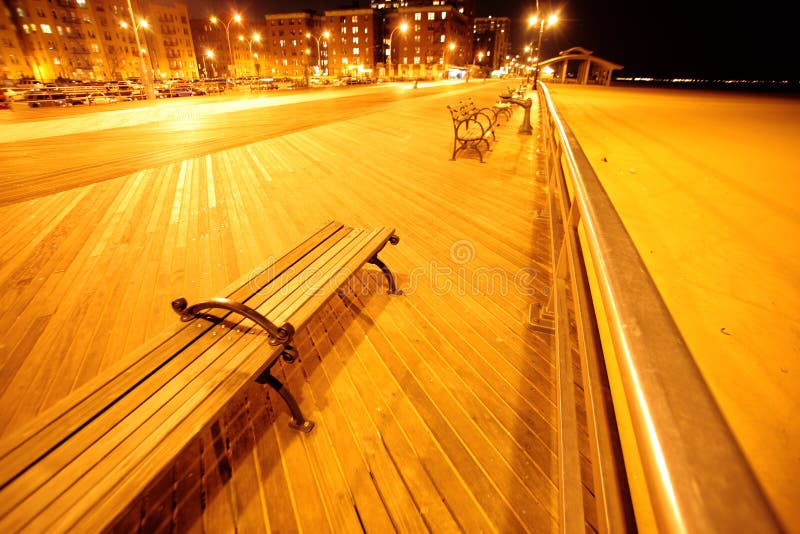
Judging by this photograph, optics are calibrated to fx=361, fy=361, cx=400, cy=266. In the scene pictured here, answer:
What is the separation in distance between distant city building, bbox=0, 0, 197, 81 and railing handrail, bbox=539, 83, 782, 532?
250 ft

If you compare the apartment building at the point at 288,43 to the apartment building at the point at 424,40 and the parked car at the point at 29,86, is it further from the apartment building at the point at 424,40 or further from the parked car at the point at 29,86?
the parked car at the point at 29,86

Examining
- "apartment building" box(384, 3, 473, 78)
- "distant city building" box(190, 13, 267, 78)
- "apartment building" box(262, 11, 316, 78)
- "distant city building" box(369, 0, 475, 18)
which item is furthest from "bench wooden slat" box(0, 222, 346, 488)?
"distant city building" box(369, 0, 475, 18)

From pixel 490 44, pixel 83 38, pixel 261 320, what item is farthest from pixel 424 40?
pixel 261 320

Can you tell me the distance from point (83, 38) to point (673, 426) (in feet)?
340

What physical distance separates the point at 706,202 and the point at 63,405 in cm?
778

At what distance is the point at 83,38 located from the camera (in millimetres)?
70312

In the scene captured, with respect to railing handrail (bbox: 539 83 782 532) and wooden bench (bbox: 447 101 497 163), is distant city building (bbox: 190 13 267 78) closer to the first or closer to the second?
wooden bench (bbox: 447 101 497 163)

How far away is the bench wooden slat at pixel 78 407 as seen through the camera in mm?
1438

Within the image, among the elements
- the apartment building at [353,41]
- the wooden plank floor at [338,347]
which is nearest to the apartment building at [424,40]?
the apartment building at [353,41]

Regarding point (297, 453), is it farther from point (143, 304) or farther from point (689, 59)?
point (689, 59)

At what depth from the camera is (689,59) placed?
78.2 meters

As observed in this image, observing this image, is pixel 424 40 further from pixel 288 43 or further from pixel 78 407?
pixel 78 407

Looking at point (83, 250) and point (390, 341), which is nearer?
point (390, 341)

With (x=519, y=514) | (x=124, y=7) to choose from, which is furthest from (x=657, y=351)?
(x=124, y=7)
